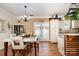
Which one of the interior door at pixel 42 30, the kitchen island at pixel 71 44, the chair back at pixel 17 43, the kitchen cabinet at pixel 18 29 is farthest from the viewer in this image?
the interior door at pixel 42 30

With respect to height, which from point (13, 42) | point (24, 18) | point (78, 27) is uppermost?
point (24, 18)

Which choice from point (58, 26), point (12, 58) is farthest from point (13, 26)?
point (12, 58)

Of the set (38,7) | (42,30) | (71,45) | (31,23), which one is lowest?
(71,45)

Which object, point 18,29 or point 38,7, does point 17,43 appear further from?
point 18,29

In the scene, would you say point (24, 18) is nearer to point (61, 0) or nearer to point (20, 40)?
point (20, 40)

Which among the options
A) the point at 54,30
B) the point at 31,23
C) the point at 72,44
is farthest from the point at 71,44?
the point at 31,23

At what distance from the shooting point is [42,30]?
10.4 m

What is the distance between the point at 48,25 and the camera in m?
10.4

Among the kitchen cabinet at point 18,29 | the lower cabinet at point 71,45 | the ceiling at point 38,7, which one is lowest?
the lower cabinet at point 71,45

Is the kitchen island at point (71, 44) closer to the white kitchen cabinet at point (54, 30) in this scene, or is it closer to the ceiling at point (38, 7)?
the ceiling at point (38, 7)

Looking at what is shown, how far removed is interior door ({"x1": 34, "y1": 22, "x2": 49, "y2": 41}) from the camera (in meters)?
10.4

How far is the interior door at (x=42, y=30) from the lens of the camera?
10352 mm

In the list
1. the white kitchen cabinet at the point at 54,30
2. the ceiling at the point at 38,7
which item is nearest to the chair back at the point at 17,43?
the ceiling at the point at 38,7

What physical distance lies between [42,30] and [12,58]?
341 inches
